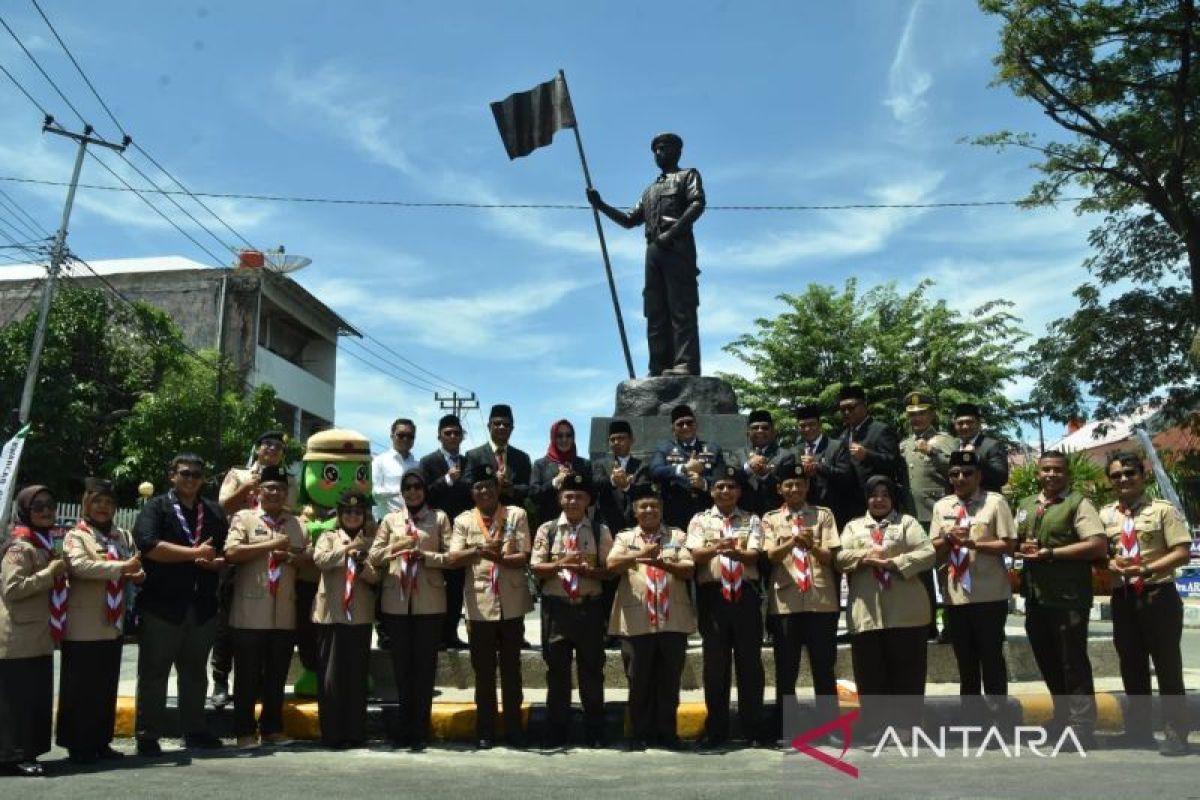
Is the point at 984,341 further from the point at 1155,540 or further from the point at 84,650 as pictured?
the point at 84,650

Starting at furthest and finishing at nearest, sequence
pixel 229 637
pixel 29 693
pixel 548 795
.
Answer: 1. pixel 229 637
2. pixel 29 693
3. pixel 548 795

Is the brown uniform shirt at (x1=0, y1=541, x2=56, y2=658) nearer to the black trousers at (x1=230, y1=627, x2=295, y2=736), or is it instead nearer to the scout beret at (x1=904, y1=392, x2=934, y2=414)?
the black trousers at (x1=230, y1=627, x2=295, y2=736)

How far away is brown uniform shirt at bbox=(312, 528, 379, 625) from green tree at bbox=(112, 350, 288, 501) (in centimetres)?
1799

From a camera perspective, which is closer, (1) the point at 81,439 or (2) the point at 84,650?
(2) the point at 84,650

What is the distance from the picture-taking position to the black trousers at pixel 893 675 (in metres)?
6.46

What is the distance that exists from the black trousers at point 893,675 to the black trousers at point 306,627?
3597 millimetres

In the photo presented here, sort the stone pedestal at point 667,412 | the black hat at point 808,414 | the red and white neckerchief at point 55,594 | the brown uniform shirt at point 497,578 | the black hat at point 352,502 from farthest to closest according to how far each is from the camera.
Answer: the stone pedestal at point 667,412 → the black hat at point 808,414 → the black hat at point 352,502 → the brown uniform shirt at point 497,578 → the red and white neckerchief at point 55,594

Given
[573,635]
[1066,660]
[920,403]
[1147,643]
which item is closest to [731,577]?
[573,635]

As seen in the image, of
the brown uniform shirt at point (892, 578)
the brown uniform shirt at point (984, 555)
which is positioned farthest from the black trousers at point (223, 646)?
the brown uniform shirt at point (984, 555)

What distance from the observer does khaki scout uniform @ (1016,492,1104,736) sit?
6438mm

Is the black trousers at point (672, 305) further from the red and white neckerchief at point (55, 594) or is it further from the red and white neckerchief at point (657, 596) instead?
the red and white neckerchief at point (55, 594)

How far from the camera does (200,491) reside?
6941 millimetres

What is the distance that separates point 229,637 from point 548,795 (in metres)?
3.36

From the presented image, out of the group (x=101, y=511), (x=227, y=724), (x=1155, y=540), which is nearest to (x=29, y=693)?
(x=101, y=511)
